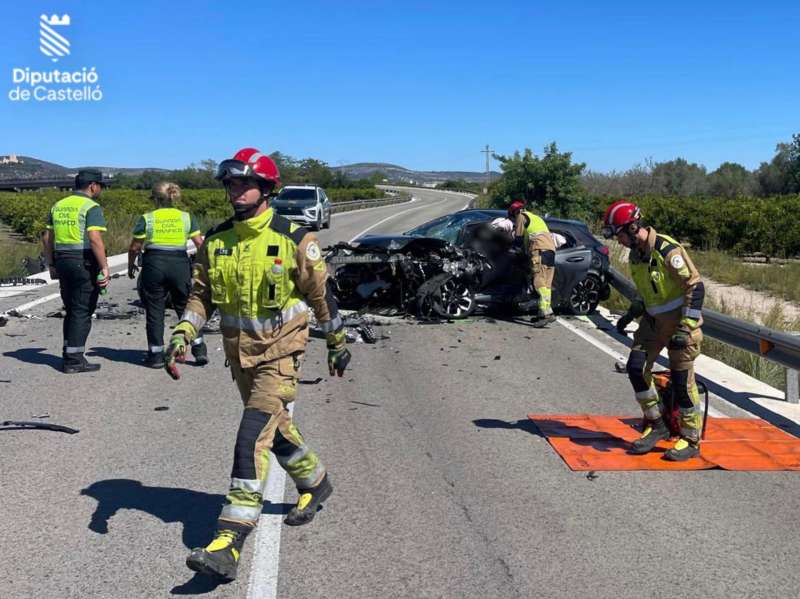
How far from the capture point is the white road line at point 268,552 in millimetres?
3871

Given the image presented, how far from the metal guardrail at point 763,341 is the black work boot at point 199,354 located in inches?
178

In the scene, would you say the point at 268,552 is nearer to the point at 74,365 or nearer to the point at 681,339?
the point at 681,339

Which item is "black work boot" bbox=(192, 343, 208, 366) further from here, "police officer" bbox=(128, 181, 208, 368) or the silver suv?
the silver suv

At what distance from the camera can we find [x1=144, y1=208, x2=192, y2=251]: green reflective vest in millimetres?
8547

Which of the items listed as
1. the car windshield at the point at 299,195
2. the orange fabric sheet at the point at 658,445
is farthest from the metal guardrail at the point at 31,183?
the orange fabric sheet at the point at 658,445

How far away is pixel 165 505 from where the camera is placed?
489 centimetres

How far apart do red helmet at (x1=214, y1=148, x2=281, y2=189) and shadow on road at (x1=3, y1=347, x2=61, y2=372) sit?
5.41 meters

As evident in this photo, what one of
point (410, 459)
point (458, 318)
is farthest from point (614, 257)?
point (410, 459)

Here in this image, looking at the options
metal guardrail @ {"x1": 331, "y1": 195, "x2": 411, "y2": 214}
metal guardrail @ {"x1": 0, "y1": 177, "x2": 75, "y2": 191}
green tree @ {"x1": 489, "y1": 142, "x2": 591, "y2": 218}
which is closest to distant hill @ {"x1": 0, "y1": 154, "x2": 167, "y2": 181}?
metal guardrail @ {"x1": 0, "y1": 177, "x2": 75, "y2": 191}

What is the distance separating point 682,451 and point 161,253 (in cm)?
536

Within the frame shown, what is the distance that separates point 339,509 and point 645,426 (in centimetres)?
277

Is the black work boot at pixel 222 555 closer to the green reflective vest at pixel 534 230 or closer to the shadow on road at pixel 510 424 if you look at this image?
the shadow on road at pixel 510 424

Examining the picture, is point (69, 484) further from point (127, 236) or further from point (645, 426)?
point (127, 236)

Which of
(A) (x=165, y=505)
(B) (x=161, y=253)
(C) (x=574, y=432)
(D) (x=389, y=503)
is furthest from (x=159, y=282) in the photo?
(D) (x=389, y=503)
